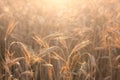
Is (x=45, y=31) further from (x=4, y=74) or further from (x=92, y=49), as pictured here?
(x=4, y=74)

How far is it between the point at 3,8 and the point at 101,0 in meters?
0.97

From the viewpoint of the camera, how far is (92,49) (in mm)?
2340

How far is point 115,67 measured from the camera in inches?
87.7

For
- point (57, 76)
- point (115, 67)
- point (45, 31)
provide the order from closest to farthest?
point (57, 76) → point (115, 67) → point (45, 31)

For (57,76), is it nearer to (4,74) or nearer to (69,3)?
(4,74)

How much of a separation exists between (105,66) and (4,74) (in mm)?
713

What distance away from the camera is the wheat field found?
205cm

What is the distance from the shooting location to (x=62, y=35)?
2189 millimetres

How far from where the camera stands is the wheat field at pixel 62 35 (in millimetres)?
2049

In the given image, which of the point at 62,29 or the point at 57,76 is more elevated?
the point at 62,29

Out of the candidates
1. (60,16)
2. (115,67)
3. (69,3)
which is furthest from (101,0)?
(115,67)

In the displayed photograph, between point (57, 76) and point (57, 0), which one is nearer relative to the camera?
point (57, 76)

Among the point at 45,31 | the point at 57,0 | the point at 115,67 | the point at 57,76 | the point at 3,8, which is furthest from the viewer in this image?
the point at 57,0

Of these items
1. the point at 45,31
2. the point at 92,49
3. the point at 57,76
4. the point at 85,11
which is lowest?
the point at 57,76
